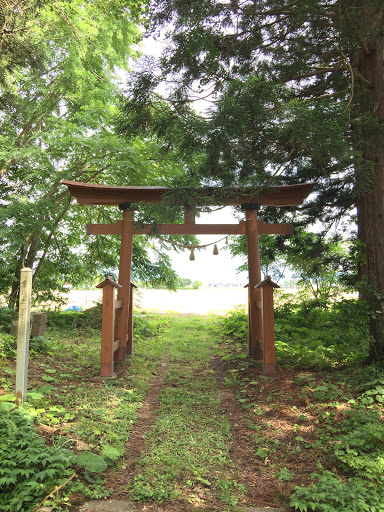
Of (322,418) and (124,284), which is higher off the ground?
(124,284)

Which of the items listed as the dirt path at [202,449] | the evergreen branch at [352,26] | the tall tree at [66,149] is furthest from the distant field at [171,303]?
the evergreen branch at [352,26]

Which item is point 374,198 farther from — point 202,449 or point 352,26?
point 202,449

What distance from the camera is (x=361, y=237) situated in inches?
189

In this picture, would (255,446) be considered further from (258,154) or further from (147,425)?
(258,154)

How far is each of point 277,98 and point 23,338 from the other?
388 centimetres

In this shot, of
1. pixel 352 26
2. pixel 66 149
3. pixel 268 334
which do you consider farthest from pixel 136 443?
pixel 66 149

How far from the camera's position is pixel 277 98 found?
404 cm

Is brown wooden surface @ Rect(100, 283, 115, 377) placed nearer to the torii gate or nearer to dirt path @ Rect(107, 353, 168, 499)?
the torii gate

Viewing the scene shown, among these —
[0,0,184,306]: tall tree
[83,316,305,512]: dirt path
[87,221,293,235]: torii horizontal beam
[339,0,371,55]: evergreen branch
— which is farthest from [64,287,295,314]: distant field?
[339,0,371,55]: evergreen branch

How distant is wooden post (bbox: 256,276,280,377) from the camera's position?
5094 mm

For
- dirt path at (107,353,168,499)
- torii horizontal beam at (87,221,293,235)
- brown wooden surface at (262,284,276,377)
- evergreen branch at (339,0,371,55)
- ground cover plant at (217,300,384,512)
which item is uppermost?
evergreen branch at (339,0,371,55)

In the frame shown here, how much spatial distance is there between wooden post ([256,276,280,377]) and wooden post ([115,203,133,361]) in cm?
245

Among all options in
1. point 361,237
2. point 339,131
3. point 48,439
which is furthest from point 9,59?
point 361,237

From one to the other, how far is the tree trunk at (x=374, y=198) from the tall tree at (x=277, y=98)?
0.01m
